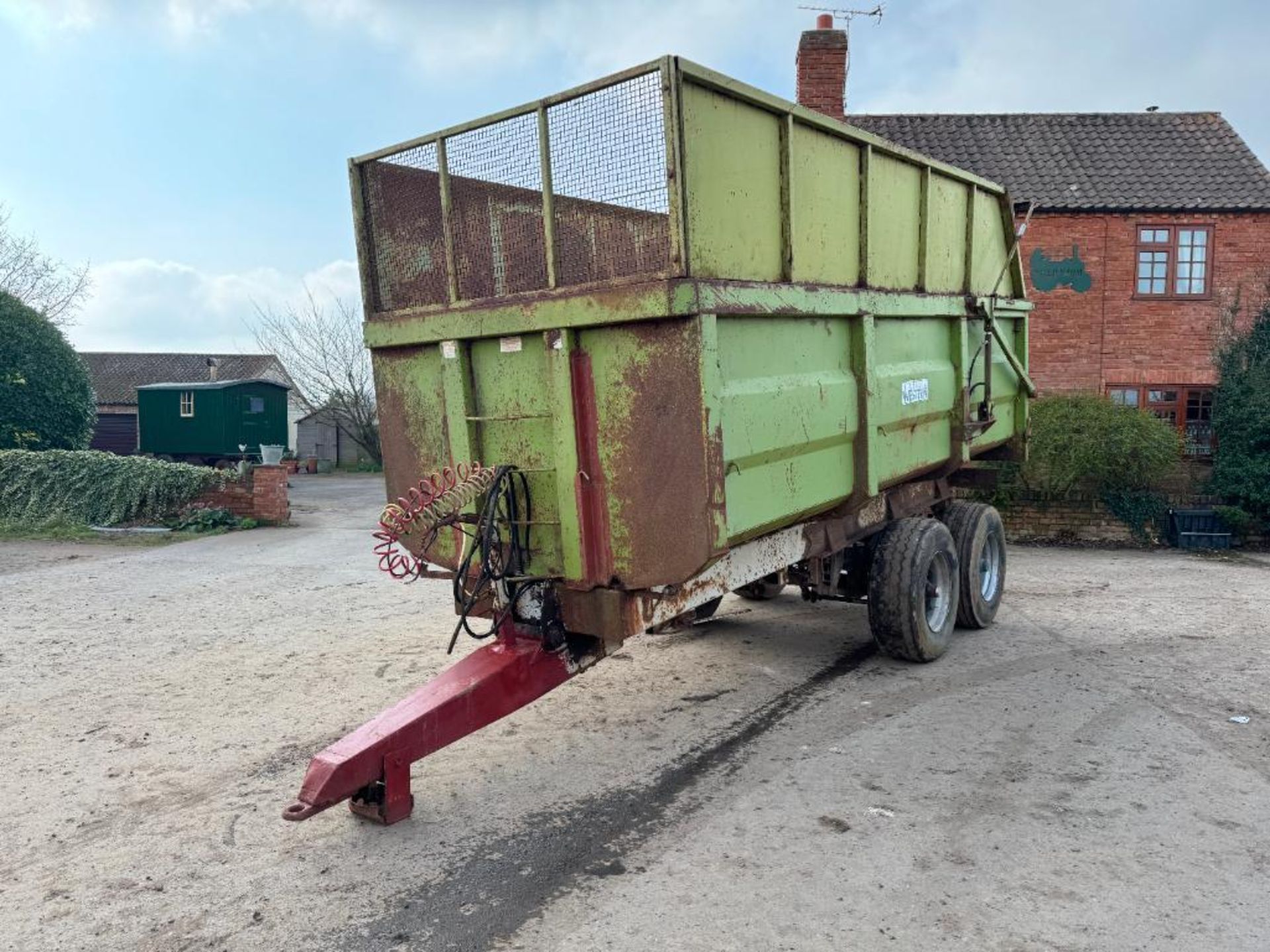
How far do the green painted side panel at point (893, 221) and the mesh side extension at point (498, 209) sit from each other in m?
1.97

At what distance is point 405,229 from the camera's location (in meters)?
4.64

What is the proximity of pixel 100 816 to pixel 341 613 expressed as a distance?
12.9ft

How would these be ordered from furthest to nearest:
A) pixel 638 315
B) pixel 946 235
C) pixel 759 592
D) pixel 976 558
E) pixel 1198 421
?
pixel 1198 421
pixel 759 592
pixel 976 558
pixel 946 235
pixel 638 315

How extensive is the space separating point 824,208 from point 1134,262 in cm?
1351

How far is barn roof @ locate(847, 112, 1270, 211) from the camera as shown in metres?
15.7

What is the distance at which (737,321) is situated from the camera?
13.0 feet

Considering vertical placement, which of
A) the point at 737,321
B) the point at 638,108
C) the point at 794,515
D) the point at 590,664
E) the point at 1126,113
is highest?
the point at 1126,113

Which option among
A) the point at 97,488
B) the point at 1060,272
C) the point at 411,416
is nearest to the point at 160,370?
the point at 97,488

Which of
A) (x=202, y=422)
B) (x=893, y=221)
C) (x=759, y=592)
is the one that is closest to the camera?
(x=893, y=221)

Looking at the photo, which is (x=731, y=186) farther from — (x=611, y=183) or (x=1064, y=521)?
(x=1064, y=521)

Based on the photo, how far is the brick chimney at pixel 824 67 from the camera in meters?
15.8

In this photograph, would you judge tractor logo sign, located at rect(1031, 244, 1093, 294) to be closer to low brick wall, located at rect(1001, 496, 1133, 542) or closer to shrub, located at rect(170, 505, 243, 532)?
low brick wall, located at rect(1001, 496, 1133, 542)

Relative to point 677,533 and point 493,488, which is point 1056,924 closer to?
point 677,533

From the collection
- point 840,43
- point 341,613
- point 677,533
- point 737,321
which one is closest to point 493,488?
point 677,533
